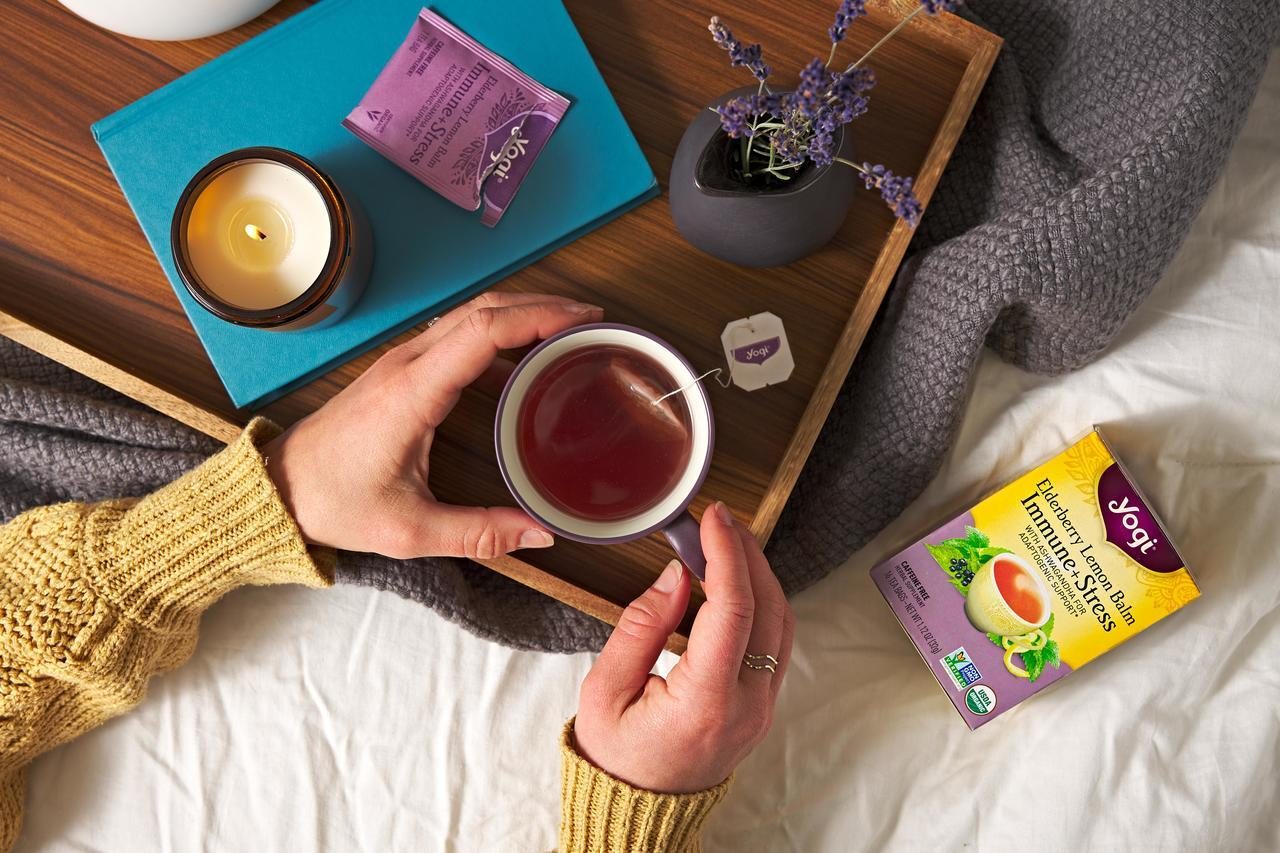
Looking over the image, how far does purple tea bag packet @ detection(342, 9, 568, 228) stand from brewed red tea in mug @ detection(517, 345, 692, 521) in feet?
0.52

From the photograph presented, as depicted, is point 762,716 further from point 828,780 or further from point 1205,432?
point 1205,432

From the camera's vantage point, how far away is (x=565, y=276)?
740mm

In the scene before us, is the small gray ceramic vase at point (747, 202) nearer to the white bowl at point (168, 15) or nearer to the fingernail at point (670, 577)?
the fingernail at point (670, 577)

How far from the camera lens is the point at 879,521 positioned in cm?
80

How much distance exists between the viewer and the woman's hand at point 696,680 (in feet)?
2.05

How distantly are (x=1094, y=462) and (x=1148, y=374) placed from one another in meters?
0.16

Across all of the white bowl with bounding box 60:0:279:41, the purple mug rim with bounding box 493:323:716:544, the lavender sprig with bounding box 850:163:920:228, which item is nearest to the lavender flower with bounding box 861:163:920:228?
the lavender sprig with bounding box 850:163:920:228

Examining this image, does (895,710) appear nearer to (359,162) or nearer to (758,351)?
(758,351)

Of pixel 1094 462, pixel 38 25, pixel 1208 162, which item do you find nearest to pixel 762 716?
pixel 1094 462

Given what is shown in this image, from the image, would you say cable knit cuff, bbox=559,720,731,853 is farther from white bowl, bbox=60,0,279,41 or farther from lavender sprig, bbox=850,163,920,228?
white bowl, bbox=60,0,279,41

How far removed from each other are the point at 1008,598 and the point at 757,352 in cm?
28

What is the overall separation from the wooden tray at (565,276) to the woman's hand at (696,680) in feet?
0.22

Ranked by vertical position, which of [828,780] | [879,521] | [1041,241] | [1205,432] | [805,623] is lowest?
[828,780]

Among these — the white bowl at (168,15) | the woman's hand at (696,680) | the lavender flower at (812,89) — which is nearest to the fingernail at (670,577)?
the woman's hand at (696,680)
